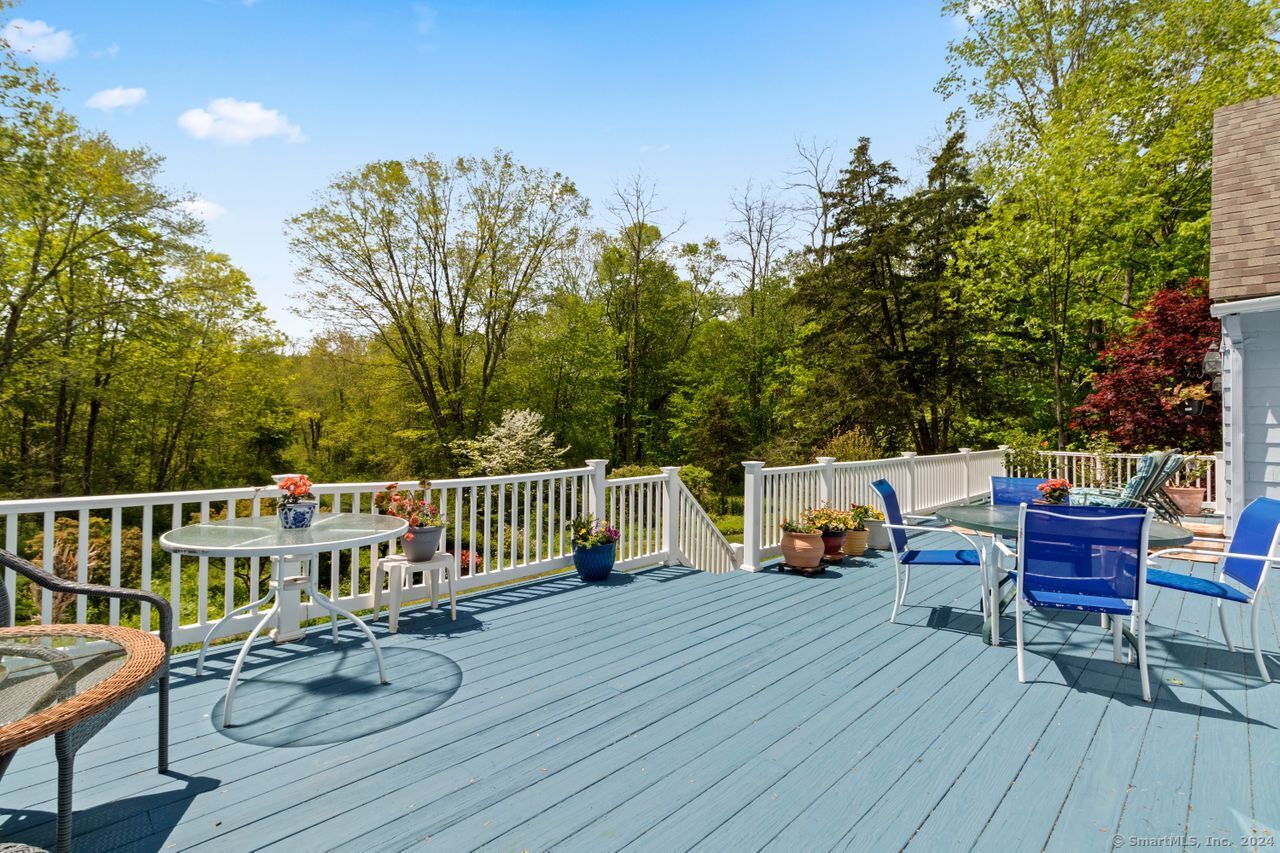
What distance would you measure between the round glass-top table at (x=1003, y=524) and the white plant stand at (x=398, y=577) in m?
3.08

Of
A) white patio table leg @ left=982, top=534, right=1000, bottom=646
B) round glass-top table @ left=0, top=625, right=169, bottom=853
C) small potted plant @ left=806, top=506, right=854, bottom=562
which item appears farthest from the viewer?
small potted plant @ left=806, top=506, right=854, bottom=562

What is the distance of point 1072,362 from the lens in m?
12.8

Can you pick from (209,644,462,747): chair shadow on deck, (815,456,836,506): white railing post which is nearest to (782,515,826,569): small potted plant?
(815,456,836,506): white railing post

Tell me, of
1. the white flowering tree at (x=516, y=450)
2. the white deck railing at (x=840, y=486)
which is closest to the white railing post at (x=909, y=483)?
the white deck railing at (x=840, y=486)

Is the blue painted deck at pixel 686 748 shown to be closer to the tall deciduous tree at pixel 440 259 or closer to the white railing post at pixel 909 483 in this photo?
the white railing post at pixel 909 483

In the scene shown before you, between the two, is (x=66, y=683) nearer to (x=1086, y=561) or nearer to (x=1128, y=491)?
(x=1086, y=561)

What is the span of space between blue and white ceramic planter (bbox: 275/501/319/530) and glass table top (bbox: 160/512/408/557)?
0.12 ft

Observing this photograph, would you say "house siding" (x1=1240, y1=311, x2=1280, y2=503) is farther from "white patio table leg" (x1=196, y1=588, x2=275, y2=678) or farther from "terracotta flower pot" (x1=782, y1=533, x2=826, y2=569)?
"white patio table leg" (x1=196, y1=588, x2=275, y2=678)

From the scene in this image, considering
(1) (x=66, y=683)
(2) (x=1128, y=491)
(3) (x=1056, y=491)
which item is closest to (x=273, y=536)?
(1) (x=66, y=683)

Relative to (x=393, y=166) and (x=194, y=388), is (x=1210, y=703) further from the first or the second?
(x=194, y=388)

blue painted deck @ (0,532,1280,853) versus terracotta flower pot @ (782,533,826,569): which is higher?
terracotta flower pot @ (782,533,826,569)

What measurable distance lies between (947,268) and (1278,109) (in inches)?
259

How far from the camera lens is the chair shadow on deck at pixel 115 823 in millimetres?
1701

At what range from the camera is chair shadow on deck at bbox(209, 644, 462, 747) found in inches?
93.4
